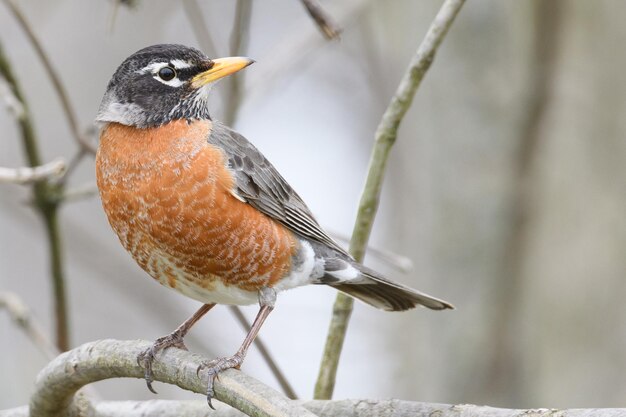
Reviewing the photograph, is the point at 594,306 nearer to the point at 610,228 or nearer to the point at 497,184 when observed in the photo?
the point at 610,228

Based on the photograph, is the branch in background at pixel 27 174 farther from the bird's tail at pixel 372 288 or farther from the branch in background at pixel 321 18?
the bird's tail at pixel 372 288

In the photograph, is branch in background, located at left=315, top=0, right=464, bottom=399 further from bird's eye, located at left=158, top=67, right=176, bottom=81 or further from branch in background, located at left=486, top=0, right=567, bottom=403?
branch in background, located at left=486, top=0, right=567, bottom=403

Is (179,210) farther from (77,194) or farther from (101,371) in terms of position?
(77,194)

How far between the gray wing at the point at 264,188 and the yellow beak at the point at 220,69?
0.74ft

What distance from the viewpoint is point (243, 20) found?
14.2 feet

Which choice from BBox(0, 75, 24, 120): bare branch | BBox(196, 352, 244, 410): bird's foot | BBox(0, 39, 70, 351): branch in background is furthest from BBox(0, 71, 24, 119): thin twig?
BBox(196, 352, 244, 410): bird's foot

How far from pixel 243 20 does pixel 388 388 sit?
166 inches

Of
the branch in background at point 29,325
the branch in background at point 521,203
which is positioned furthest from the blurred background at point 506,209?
the branch in background at point 29,325

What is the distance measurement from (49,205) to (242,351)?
1.35 metres

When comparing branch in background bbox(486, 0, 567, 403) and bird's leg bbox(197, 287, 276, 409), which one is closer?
bird's leg bbox(197, 287, 276, 409)

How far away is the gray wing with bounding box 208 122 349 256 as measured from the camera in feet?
12.4

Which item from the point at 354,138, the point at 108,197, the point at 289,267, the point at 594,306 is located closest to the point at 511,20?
the point at 594,306

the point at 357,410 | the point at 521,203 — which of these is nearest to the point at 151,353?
the point at 357,410

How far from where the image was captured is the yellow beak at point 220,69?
141 inches
